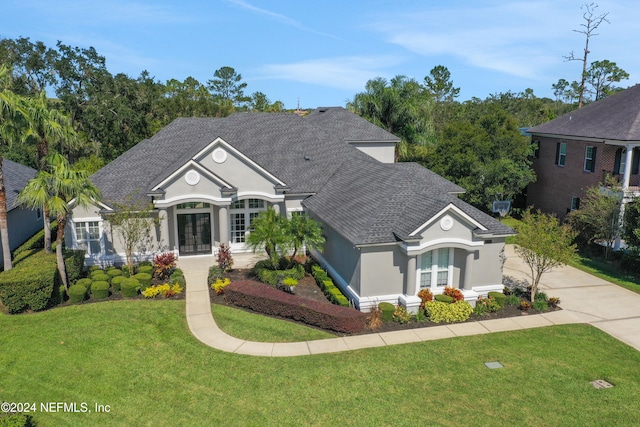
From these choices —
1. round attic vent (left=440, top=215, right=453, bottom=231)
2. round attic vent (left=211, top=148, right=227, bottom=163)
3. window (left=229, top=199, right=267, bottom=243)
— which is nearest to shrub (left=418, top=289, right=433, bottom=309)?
round attic vent (left=440, top=215, right=453, bottom=231)

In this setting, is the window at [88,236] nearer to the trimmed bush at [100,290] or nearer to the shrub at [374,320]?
the trimmed bush at [100,290]

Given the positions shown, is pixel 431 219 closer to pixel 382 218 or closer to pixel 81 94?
pixel 382 218

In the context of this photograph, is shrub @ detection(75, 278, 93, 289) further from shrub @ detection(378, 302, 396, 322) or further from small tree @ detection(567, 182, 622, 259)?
small tree @ detection(567, 182, 622, 259)

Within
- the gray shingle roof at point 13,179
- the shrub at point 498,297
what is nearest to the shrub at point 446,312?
the shrub at point 498,297

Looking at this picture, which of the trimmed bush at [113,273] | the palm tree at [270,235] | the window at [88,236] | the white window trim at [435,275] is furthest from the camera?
the window at [88,236]

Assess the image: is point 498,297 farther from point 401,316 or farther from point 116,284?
point 116,284

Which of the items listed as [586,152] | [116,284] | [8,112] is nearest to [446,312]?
[116,284]
